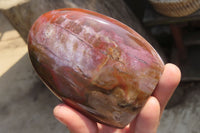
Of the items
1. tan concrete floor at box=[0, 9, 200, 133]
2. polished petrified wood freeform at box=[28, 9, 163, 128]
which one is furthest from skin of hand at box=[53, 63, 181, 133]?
tan concrete floor at box=[0, 9, 200, 133]

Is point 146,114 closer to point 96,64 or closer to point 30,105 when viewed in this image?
point 96,64

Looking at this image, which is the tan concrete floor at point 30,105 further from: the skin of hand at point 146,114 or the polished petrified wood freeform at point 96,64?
the polished petrified wood freeform at point 96,64

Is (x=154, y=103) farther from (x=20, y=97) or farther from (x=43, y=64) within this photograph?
(x=20, y=97)

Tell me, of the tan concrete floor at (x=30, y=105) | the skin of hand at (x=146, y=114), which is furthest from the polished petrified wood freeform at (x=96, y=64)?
the tan concrete floor at (x=30, y=105)

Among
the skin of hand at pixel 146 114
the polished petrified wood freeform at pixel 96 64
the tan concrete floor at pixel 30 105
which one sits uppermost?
the polished petrified wood freeform at pixel 96 64

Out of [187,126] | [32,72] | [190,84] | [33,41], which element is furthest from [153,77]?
[32,72]

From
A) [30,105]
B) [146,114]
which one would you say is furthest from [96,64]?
[30,105]
